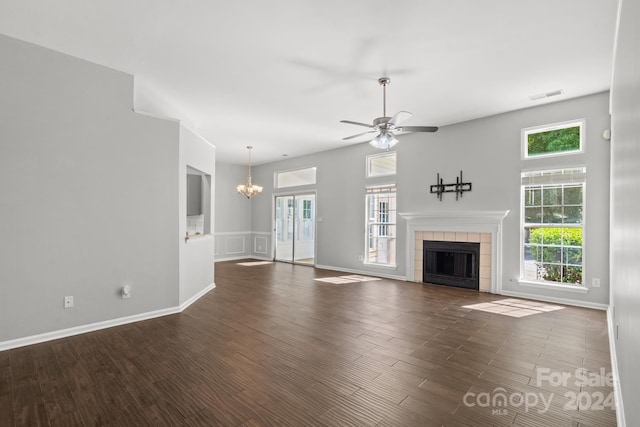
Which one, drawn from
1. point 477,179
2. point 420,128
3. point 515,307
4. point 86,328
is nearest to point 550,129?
point 477,179

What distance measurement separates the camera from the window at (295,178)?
8789mm

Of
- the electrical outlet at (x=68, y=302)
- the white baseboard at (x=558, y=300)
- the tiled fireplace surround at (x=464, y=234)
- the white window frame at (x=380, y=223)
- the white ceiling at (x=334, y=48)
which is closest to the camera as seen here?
the white ceiling at (x=334, y=48)

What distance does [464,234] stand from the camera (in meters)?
5.77

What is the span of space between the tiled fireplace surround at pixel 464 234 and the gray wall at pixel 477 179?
0.46 feet

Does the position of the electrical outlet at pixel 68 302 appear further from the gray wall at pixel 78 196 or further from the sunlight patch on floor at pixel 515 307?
the sunlight patch on floor at pixel 515 307

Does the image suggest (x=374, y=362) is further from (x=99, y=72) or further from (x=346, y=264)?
(x=346, y=264)

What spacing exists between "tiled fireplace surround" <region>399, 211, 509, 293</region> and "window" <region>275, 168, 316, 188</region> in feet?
10.4

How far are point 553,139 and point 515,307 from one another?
272 centimetres

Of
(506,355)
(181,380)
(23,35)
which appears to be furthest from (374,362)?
(23,35)

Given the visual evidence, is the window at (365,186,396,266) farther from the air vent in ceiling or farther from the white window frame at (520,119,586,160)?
the air vent in ceiling

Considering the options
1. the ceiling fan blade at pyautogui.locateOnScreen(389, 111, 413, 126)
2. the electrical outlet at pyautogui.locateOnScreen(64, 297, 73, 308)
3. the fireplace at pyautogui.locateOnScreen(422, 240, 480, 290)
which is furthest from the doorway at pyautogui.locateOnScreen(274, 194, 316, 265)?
the electrical outlet at pyautogui.locateOnScreen(64, 297, 73, 308)

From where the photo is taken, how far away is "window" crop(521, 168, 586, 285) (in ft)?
15.2

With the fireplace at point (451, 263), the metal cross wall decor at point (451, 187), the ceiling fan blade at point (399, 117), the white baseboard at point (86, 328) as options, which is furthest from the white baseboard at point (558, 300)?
→ the white baseboard at point (86, 328)

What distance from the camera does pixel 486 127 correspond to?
5.45m
